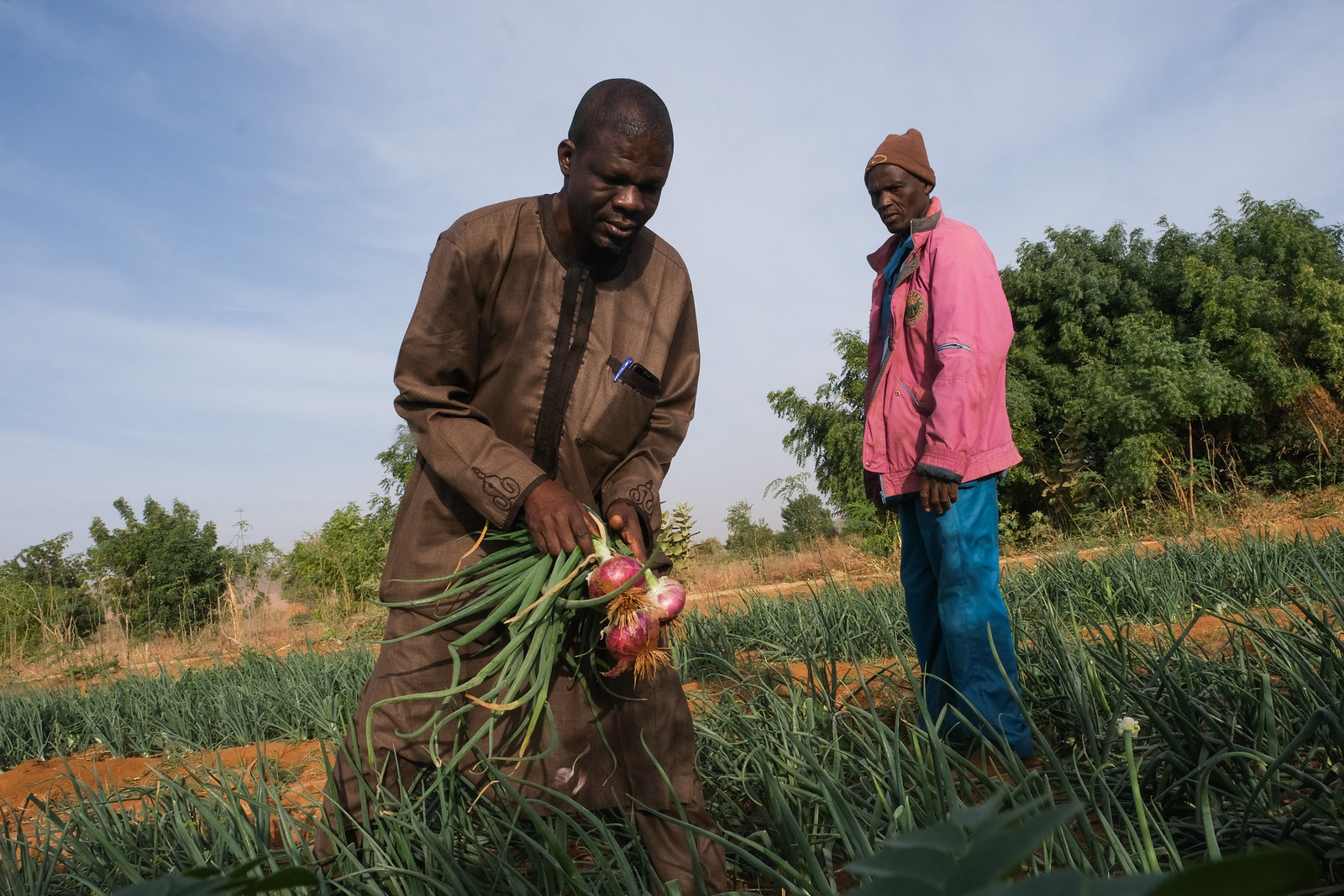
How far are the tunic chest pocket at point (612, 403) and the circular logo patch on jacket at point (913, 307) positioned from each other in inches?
48.9

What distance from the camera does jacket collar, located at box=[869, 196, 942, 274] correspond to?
2.95 metres

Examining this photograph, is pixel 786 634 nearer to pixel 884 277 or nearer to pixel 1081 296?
pixel 884 277

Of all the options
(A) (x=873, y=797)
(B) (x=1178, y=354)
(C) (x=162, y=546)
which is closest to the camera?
(A) (x=873, y=797)

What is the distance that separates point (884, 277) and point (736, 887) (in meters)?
2.21

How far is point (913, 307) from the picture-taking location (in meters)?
2.92

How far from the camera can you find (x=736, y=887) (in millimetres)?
1785

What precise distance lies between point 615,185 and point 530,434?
594 mm

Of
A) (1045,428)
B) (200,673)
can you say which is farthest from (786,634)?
(1045,428)

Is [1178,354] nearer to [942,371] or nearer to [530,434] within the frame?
[942,371]

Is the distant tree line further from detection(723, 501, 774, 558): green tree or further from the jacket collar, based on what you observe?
the jacket collar

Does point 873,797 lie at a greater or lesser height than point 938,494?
lesser

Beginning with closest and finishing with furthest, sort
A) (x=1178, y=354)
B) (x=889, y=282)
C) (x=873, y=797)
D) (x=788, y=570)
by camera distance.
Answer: (x=873, y=797) < (x=889, y=282) < (x=788, y=570) < (x=1178, y=354)

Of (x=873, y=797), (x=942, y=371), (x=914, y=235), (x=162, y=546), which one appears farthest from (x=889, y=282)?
(x=162, y=546)

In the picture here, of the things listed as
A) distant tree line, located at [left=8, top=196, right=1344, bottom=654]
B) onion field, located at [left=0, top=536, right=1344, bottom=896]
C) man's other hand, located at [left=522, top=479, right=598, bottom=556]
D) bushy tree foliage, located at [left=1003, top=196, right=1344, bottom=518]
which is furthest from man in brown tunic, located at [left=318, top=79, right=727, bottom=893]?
bushy tree foliage, located at [left=1003, top=196, right=1344, bottom=518]
